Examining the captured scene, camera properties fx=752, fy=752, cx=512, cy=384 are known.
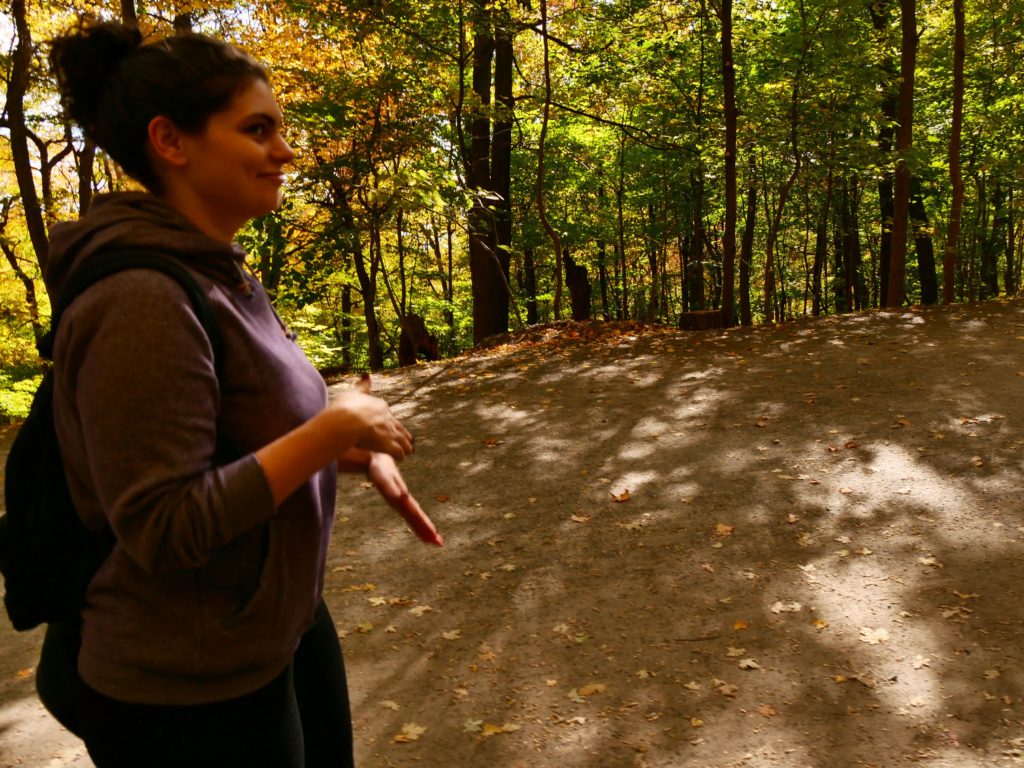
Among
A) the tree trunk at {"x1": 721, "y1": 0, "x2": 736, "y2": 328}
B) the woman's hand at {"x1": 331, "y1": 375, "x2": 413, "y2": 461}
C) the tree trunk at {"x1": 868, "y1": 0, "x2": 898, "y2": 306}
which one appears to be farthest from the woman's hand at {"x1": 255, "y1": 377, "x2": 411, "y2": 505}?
the tree trunk at {"x1": 868, "y1": 0, "x2": 898, "y2": 306}

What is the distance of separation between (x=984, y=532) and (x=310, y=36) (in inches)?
471

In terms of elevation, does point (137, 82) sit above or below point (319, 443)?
above

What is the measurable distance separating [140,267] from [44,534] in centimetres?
49

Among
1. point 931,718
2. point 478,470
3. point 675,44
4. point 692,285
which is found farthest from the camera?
point 692,285

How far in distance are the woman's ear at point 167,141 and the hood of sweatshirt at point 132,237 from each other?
74 millimetres

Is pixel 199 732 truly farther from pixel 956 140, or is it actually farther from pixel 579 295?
pixel 956 140

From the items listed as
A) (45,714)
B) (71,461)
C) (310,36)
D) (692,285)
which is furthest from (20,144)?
(692,285)

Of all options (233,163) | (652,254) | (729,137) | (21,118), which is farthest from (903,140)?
(652,254)

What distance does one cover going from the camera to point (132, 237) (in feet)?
3.92

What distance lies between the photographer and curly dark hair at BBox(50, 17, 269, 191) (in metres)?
1.27

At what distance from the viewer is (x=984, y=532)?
467cm

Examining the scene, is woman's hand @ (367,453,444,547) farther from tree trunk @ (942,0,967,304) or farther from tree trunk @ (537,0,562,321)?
tree trunk @ (942,0,967,304)

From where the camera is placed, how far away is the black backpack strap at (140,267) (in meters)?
1.16

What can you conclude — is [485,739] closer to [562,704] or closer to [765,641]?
[562,704]
